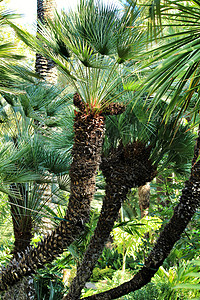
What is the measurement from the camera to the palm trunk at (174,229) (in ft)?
11.4

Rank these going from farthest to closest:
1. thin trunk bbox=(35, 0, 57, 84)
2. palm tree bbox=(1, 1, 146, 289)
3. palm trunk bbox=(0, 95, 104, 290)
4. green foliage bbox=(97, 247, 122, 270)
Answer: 1. green foliage bbox=(97, 247, 122, 270)
2. thin trunk bbox=(35, 0, 57, 84)
3. palm trunk bbox=(0, 95, 104, 290)
4. palm tree bbox=(1, 1, 146, 289)

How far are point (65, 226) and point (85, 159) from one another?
0.88 m

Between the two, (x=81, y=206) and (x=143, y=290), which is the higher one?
(x=81, y=206)

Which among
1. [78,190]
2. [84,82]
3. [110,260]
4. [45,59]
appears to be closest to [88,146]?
[78,190]

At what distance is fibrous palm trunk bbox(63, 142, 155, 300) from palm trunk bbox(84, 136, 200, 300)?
44 cm

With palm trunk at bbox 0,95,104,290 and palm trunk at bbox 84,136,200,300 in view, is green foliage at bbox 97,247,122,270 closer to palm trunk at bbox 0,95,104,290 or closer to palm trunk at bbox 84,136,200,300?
palm trunk at bbox 84,136,200,300

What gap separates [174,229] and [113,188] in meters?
1.00

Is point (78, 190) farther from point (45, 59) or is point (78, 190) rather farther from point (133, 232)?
point (45, 59)

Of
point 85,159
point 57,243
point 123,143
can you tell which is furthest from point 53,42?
point 57,243

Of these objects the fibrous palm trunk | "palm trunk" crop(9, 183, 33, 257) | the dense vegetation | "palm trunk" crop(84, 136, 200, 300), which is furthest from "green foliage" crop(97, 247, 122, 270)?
"palm trunk" crop(9, 183, 33, 257)

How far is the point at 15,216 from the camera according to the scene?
4176 millimetres

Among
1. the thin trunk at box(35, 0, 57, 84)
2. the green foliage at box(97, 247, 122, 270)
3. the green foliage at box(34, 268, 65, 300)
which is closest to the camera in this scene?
the green foliage at box(34, 268, 65, 300)

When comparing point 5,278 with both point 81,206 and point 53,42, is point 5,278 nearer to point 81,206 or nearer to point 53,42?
point 81,206

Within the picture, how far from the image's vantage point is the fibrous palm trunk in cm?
400
